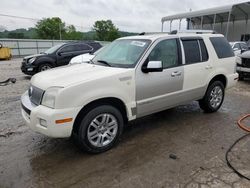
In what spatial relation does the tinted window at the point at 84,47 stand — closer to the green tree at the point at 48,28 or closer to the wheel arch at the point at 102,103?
the wheel arch at the point at 102,103

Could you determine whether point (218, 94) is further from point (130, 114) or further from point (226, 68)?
point (130, 114)

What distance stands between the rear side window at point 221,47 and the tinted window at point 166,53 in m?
1.30

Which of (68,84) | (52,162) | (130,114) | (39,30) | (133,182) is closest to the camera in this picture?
(133,182)

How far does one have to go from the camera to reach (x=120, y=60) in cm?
395

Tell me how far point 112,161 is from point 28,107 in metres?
1.50

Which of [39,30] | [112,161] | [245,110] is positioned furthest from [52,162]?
[39,30]

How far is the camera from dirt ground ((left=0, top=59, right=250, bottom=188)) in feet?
9.19

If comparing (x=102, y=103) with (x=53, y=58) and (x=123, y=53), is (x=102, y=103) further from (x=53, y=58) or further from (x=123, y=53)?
(x=53, y=58)

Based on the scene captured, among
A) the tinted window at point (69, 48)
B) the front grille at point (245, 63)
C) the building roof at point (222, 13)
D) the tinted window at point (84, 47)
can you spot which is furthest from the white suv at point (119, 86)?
the building roof at point (222, 13)

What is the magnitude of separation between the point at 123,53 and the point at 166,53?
808mm

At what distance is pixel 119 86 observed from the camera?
3432 millimetres

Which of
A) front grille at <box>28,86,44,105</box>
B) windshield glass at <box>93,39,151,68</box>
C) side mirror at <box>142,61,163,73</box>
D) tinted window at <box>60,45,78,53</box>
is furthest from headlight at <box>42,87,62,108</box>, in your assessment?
tinted window at <box>60,45,78,53</box>

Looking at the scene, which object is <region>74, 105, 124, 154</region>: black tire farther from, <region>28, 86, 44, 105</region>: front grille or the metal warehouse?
the metal warehouse

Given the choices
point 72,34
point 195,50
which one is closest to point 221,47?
point 195,50
